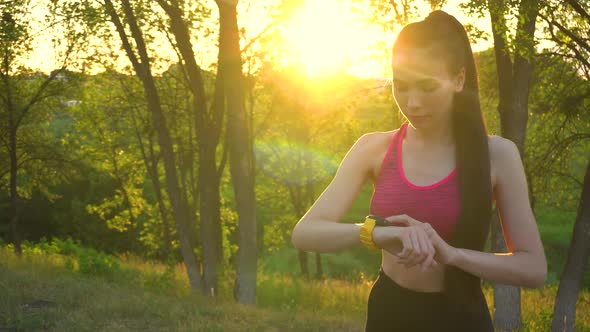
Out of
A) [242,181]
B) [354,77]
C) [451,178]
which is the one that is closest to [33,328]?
[242,181]

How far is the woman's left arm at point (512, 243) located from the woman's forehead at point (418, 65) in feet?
0.92

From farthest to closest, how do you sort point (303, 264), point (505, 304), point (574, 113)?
point (303, 264) < point (574, 113) < point (505, 304)

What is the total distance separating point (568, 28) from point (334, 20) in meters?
5.54

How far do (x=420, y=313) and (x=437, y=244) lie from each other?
392 millimetres

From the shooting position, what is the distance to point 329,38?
2211cm

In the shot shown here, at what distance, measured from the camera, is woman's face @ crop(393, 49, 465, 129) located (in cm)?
207

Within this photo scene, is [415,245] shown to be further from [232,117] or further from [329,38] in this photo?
[329,38]

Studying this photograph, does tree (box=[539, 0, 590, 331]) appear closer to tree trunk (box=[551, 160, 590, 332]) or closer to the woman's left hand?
tree trunk (box=[551, 160, 590, 332])

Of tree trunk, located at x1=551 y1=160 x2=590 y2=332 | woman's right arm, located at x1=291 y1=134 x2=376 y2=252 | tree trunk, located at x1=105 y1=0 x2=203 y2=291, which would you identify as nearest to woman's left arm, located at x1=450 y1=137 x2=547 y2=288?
woman's right arm, located at x1=291 y1=134 x2=376 y2=252

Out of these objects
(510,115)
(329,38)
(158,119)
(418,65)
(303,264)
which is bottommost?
(303,264)

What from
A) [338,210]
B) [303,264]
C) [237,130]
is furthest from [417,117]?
[303,264]

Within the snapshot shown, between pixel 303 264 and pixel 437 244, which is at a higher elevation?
pixel 437 244

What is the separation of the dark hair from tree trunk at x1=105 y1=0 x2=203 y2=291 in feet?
46.4

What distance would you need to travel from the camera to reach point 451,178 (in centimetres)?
209
